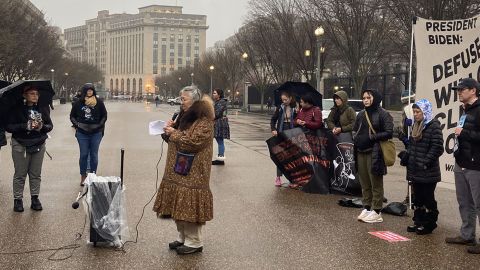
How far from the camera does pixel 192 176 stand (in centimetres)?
557

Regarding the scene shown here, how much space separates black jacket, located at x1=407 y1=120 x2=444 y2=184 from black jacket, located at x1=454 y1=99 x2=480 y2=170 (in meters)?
0.44

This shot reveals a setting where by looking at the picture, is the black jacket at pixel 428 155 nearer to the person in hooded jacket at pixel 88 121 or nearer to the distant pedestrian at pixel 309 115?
the distant pedestrian at pixel 309 115

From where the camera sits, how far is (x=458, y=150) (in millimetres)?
6188

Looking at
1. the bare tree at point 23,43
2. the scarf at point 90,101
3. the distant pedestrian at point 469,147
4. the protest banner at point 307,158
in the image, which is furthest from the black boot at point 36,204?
the bare tree at point 23,43

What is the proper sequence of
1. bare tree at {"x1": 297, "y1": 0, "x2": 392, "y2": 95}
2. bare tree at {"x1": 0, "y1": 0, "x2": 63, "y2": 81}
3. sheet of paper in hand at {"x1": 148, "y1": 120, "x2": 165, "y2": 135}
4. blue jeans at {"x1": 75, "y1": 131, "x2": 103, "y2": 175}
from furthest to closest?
bare tree at {"x1": 0, "y1": 0, "x2": 63, "y2": 81}
bare tree at {"x1": 297, "y1": 0, "x2": 392, "y2": 95}
blue jeans at {"x1": 75, "y1": 131, "x2": 103, "y2": 175}
sheet of paper in hand at {"x1": 148, "y1": 120, "x2": 165, "y2": 135}

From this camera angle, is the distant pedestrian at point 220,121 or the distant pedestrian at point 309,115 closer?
the distant pedestrian at point 309,115

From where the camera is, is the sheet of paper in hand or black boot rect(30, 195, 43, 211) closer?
the sheet of paper in hand

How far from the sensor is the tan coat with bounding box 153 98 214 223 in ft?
18.1

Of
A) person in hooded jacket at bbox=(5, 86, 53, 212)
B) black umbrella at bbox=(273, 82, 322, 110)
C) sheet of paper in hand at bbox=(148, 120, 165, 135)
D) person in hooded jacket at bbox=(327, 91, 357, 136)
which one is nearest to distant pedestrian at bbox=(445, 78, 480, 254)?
person in hooded jacket at bbox=(327, 91, 357, 136)

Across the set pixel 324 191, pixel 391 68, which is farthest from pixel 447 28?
pixel 391 68

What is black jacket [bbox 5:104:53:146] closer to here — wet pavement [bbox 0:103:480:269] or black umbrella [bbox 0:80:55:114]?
black umbrella [bbox 0:80:55:114]

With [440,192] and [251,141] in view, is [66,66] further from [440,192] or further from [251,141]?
[440,192]

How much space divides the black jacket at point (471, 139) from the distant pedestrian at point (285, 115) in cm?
420

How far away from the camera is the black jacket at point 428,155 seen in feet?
21.6
